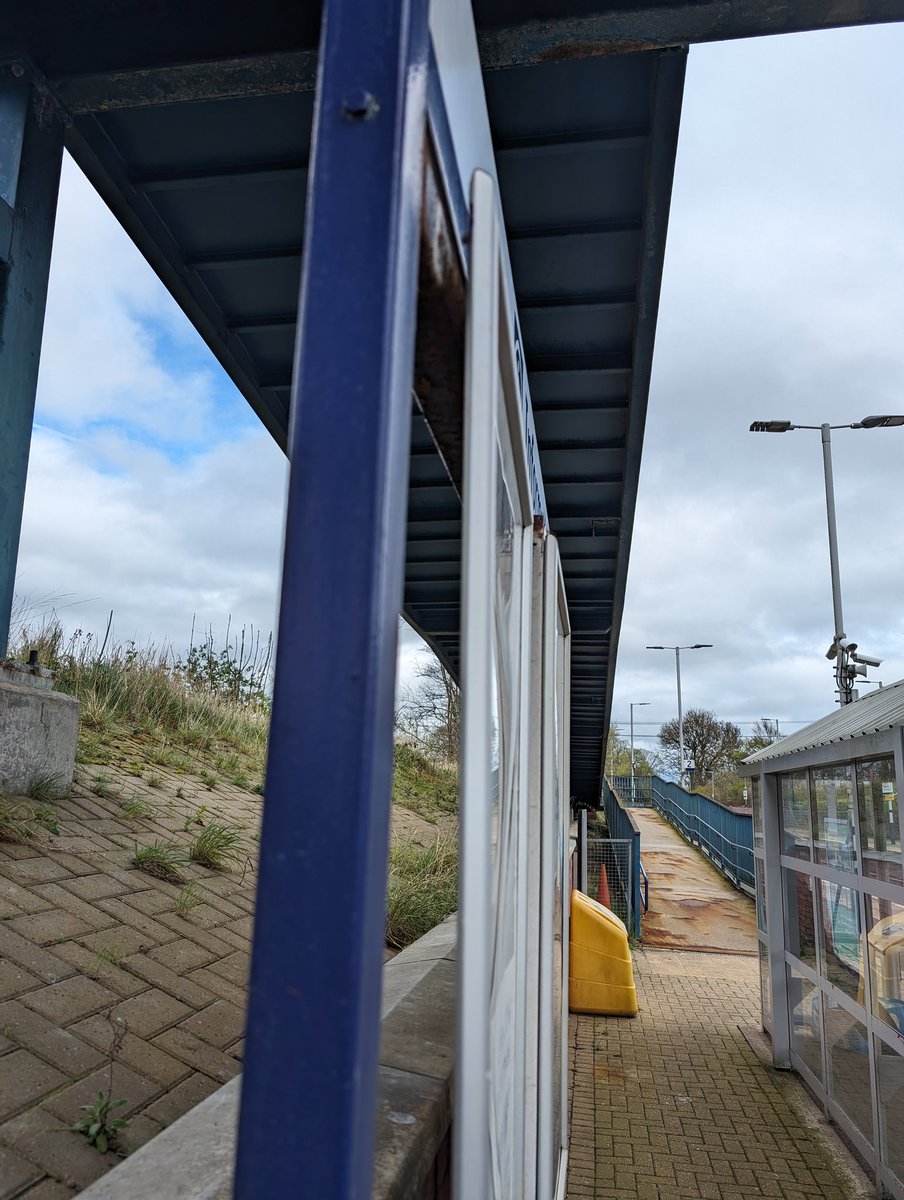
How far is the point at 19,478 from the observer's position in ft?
12.2

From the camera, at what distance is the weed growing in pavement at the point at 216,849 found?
15.3ft

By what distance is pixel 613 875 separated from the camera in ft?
54.3

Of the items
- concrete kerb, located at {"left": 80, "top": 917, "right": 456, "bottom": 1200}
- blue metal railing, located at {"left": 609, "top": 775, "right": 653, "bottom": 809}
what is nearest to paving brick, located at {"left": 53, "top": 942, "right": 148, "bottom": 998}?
concrete kerb, located at {"left": 80, "top": 917, "right": 456, "bottom": 1200}

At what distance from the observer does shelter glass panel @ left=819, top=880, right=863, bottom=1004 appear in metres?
6.40

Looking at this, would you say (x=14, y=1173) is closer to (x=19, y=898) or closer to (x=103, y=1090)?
(x=103, y=1090)

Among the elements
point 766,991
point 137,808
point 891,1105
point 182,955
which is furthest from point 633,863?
point 182,955

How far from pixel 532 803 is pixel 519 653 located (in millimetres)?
994

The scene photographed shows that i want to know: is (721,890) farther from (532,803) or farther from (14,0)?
(14,0)

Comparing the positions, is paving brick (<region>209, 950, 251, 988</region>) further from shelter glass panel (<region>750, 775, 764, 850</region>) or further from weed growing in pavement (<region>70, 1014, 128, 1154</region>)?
shelter glass panel (<region>750, 775, 764, 850</region>)

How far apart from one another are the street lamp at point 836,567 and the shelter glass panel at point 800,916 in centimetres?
529

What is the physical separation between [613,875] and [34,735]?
14.1 metres

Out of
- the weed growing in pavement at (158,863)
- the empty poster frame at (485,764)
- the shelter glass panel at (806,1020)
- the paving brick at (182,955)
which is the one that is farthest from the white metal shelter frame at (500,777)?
the shelter glass panel at (806,1020)

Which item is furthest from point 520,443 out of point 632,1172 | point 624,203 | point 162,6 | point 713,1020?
point 713,1020

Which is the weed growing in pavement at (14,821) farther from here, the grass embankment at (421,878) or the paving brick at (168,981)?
the grass embankment at (421,878)
